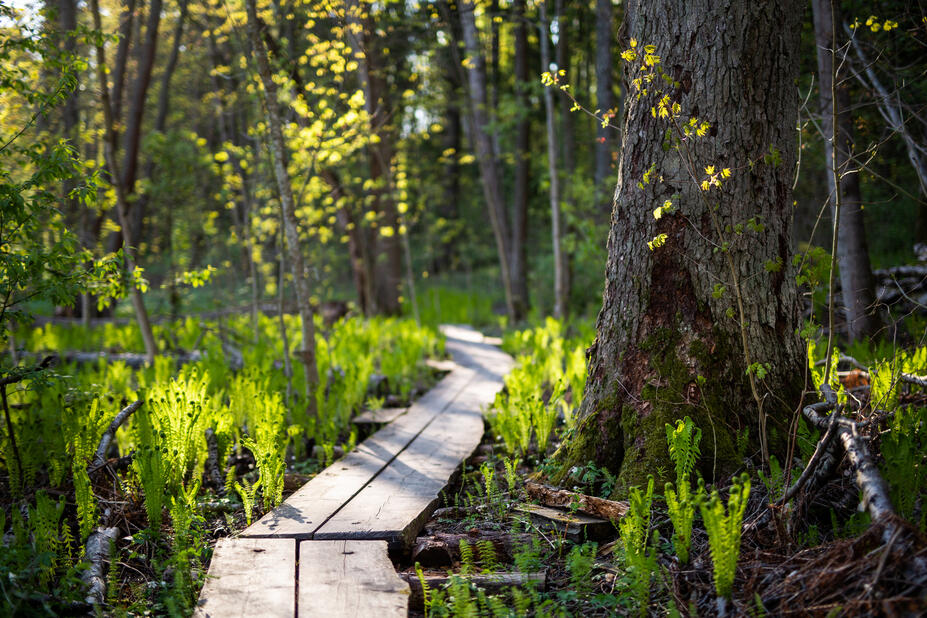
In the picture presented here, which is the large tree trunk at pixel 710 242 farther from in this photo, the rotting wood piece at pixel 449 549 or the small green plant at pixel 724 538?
the small green plant at pixel 724 538

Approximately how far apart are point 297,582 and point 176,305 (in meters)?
8.93

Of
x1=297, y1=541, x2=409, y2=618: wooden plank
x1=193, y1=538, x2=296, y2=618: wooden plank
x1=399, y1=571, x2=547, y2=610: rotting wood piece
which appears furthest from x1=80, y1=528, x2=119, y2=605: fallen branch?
x1=399, y1=571, x2=547, y2=610: rotting wood piece

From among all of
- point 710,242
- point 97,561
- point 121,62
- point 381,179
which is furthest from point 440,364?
point 121,62

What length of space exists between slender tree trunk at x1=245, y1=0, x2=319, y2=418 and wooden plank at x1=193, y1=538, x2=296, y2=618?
2.26 metres

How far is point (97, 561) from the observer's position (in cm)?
261

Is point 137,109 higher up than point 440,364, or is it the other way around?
point 137,109

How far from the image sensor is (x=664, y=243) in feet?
10.1

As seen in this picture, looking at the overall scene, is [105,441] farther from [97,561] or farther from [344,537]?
[344,537]

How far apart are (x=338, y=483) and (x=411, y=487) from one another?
1.35ft

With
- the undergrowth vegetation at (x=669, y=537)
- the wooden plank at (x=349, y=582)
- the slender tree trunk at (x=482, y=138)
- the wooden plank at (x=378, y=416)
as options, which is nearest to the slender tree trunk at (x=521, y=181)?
the slender tree trunk at (x=482, y=138)

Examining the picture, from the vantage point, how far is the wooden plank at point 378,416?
520cm

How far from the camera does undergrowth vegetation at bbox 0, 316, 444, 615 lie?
95.0 inches

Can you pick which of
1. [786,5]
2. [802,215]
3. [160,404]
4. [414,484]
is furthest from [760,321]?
[802,215]

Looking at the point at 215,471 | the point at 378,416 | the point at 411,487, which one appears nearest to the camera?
the point at 411,487
